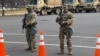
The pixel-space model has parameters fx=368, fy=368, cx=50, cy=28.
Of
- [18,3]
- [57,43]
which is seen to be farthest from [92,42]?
[18,3]

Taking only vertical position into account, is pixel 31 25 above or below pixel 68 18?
below

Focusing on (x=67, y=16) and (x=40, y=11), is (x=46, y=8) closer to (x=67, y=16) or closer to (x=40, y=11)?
(x=40, y=11)

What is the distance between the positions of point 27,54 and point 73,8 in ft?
161

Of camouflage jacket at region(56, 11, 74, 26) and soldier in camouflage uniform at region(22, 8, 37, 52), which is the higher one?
camouflage jacket at region(56, 11, 74, 26)

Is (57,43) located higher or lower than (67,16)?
lower

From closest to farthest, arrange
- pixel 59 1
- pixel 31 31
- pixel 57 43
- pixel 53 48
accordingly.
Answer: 1. pixel 31 31
2. pixel 53 48
3. pixel 57 43
4. pixel 59 1

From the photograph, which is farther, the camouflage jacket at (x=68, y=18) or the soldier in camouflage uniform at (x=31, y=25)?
the soldier in camouflage uniform at (x=31, y=25)

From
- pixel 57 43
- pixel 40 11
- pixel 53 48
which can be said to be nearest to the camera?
pixel 53 48

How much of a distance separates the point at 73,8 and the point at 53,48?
47.4 meters

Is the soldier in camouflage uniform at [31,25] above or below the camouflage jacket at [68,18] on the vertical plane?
below

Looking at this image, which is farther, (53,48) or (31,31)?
(53,48)

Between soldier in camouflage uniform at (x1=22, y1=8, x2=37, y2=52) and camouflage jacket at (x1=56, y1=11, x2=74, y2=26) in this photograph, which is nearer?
camouflage jacket at (x1=56, y1=11, x2=74, y2=26)

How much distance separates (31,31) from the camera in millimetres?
14250

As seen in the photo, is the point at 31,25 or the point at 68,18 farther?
the point at 31,25
